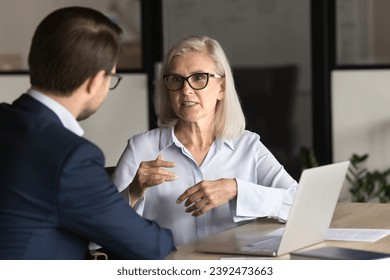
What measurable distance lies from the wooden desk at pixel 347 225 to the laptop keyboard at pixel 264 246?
6 centimetres

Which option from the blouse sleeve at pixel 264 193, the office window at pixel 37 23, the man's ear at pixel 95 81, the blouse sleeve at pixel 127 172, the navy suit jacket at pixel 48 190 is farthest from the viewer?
the office window at pixel 37 23

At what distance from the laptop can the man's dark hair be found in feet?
1.91

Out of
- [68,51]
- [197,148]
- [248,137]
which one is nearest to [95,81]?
[68,51]

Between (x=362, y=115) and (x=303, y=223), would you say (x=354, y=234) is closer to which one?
(x=303, y=223)

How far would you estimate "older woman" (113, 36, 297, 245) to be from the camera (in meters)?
2.87

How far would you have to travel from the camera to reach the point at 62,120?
1.95m

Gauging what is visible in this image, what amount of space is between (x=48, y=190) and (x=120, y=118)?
13.8ft

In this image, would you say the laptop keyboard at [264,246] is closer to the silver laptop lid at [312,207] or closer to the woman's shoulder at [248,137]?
the silver laptop lid at [312,207]

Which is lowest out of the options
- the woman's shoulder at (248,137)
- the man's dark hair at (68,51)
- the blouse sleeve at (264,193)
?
the blouse sleeve at (264,193)

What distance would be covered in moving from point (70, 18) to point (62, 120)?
0.72 feet

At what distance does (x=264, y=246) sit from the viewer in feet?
7.75

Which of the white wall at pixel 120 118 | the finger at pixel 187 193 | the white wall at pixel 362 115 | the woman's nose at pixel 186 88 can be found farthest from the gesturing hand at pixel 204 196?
the white wall at pixel 120 118

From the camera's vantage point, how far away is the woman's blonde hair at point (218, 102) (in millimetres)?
2947
